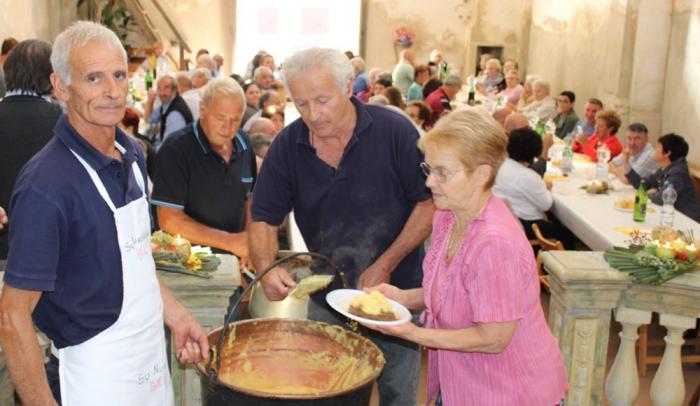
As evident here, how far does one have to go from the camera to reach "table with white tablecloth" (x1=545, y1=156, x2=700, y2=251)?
5.61 metres

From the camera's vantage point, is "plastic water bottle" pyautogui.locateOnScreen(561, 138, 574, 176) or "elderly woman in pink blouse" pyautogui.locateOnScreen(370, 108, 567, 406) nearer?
"elderly woman in pink blouse" pyautogui.locateOnScreen(370, 108, 567, 406)

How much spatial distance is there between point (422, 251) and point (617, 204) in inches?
128

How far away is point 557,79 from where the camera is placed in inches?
556

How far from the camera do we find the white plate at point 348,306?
2373 millimetres

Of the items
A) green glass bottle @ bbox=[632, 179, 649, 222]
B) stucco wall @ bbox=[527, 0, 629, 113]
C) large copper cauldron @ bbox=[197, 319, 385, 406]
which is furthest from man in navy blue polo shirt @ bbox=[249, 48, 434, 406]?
stucco wall @ bbox=[527, 0, 629, 113]

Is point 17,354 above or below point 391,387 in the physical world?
above

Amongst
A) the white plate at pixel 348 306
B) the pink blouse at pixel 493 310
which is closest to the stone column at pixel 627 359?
the pink blouse at pixel 493 310

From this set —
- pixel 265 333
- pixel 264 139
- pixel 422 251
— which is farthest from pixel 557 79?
pixel 265 333

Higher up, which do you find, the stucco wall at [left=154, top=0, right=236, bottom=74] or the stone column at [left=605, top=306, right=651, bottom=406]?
the stucco wall at [left=154, top=0, right=236, bottom=74]

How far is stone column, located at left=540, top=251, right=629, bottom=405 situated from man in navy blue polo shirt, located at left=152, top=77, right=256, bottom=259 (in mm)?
1623

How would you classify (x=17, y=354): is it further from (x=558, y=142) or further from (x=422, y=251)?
(x=558, y=142)

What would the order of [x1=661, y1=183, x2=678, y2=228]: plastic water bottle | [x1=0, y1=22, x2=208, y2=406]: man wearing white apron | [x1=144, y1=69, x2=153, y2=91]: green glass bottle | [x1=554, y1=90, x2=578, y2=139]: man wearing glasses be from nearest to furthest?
[x1=0, y1=22, x2=208, y2=406]: man wearing white apron, [x1=661, y1=183, x2=678, y2=228]: plastic water bottle, [x1=554, y1=90, x2=578, y2=139]: man wearing glasses, [x1=144, y1=69, x2=153, y2=91]: green glass bottle

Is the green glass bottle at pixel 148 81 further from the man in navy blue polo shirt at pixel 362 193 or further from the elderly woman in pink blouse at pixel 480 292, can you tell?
the elderly woman in pink blouse at pixel 480 292

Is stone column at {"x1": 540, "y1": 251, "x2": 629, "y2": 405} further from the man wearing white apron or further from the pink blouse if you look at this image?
the man wearing white apron
